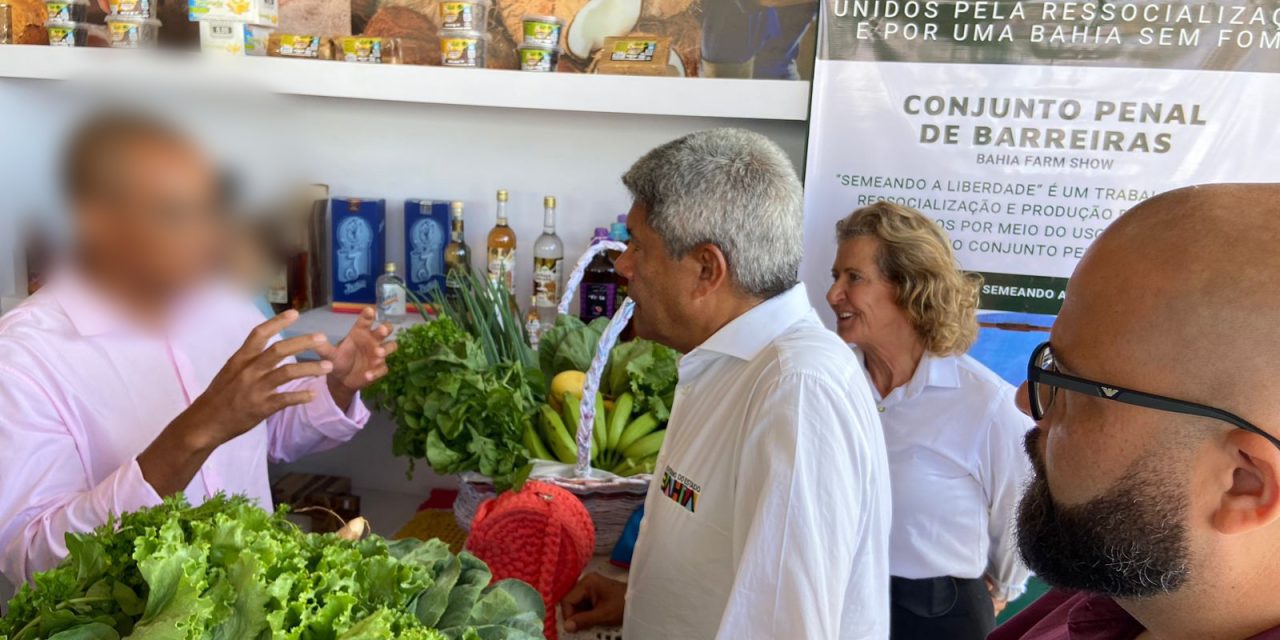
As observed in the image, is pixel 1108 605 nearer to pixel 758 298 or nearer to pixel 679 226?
pixel 758 298

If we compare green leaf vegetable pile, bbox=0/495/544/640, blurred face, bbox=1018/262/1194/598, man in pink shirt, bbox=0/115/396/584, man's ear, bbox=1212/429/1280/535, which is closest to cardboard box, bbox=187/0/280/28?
man in pink shirt, bbox=0/115/396/584

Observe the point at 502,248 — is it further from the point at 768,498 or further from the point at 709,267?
the point at 768,498

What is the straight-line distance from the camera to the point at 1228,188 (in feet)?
2.45

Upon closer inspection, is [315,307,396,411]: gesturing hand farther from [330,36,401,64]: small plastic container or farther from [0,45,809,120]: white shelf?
[330,36,401,64]: small plastic container

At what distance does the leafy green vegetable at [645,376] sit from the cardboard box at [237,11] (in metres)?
1.21

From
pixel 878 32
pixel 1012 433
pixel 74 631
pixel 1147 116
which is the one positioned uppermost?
pixel 878 32

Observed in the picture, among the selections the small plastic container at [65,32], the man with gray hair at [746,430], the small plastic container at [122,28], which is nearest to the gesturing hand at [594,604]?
the man with gray hair at [746,430]

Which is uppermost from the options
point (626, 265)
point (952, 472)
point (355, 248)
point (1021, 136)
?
point (1021, 136)

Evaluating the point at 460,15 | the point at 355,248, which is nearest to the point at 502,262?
the point at 355,248

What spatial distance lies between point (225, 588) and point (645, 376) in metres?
1.37

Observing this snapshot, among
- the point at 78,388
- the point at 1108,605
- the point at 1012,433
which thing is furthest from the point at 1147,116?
the point at 78,388

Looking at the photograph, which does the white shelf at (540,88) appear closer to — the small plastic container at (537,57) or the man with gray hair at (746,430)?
the small plastic container at (537,57)

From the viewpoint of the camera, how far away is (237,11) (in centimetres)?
225

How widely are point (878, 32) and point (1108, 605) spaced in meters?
1.81
